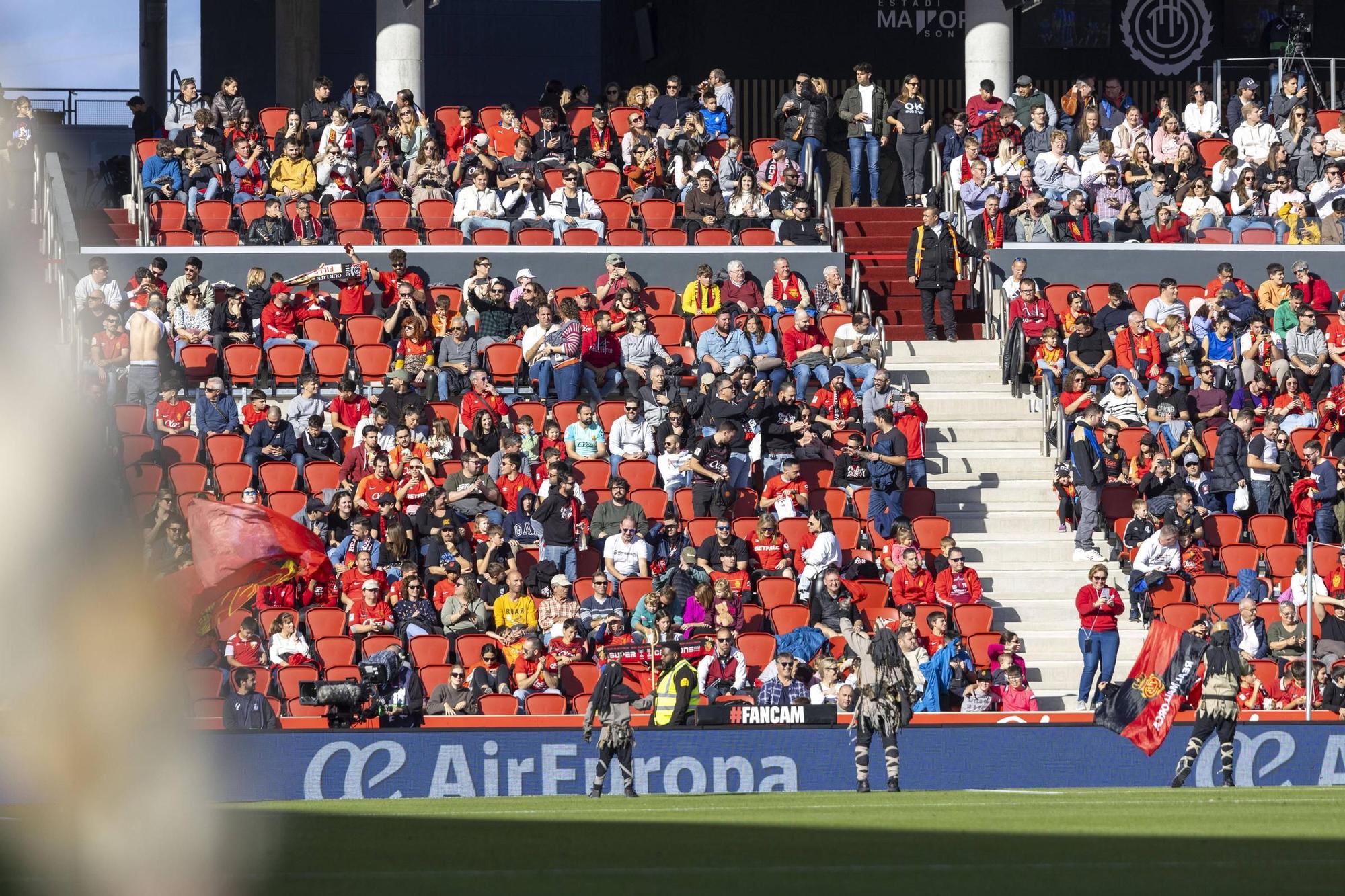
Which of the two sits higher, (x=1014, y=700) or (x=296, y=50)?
(x=296, y=50)

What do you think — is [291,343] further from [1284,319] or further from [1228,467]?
[1284,319]

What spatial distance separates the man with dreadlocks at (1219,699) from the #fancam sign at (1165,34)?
55.2 feet

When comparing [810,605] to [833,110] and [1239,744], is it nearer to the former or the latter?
[1239,744]

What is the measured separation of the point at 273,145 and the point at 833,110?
8.89m

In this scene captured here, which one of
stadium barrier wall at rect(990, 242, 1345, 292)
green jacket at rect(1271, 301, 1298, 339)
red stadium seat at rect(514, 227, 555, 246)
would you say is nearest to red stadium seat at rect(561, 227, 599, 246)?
red stadium seat at rect(514, 227, 555, 246)

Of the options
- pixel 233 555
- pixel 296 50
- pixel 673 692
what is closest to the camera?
pixel 233 555

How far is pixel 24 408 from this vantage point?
411cm

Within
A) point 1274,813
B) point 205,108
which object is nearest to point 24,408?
point 1274,813

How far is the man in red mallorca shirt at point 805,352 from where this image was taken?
23.3 m

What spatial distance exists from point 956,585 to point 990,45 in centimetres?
1093

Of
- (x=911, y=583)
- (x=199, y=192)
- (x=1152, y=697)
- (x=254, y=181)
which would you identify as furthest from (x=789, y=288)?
(x=1152, y=697)

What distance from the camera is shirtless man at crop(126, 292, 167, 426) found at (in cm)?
2230

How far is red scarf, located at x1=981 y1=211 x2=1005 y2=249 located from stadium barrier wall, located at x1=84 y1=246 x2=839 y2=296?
1.99 meters

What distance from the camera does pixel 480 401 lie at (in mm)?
22328
